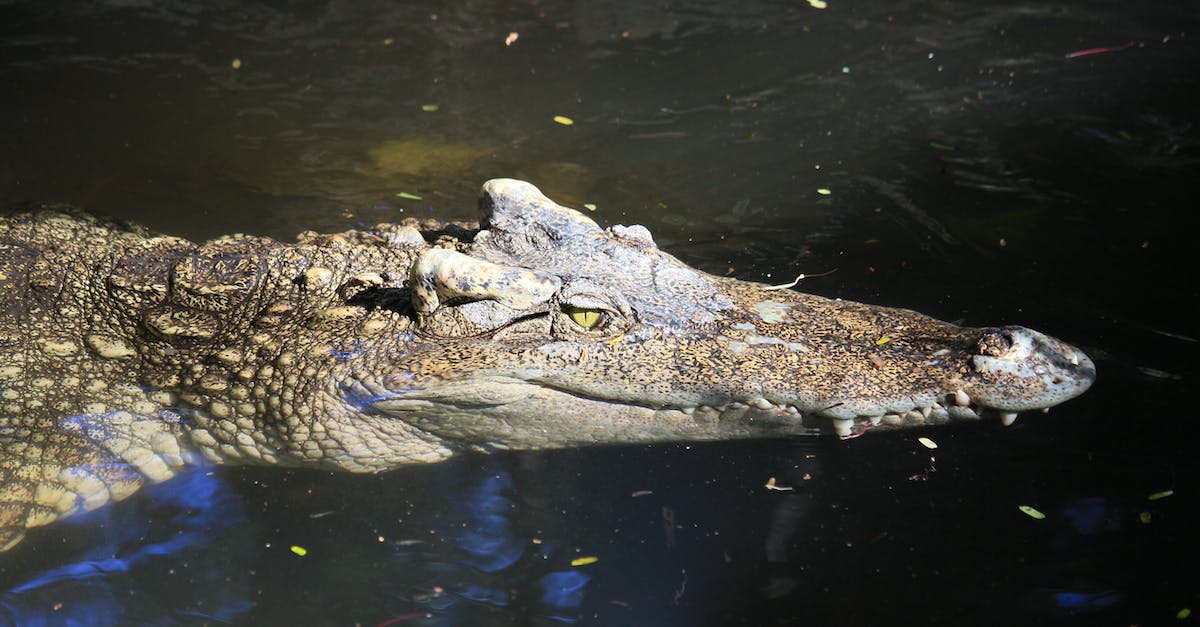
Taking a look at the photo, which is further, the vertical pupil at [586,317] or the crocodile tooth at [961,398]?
the vertical pupil at [586,317]

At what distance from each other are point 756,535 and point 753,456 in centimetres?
42

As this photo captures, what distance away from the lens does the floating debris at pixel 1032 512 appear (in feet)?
12.1

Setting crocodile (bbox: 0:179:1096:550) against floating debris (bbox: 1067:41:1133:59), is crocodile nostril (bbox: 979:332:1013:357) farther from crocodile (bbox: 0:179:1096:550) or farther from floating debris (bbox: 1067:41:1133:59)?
floating debris (bbox: 1067:41:1133:59)

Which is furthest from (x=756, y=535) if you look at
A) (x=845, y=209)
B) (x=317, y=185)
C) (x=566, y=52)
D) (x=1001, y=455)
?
(x=566, y=52)

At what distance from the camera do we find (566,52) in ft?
24.3

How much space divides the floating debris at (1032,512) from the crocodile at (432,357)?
677mm

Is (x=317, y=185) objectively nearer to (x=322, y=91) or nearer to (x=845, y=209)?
(x=322, y=91)

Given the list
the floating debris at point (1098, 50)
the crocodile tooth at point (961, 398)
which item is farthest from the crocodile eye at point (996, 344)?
the floating debris at point (1098, 50)

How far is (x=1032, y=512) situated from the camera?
3723 millimetres

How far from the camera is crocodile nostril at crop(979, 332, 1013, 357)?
3.31m

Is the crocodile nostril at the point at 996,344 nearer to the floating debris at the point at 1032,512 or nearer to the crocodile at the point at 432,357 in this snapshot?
the crocodile at the point at 432,357

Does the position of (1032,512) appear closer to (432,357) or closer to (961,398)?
(961,398)

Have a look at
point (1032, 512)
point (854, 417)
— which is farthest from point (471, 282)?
point (1032, 512)

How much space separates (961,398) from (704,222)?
2.62 metres
